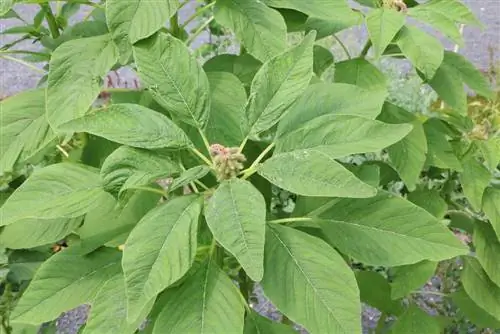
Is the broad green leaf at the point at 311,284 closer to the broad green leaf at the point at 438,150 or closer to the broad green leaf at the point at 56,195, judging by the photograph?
the broad green leaf at the point at 56,195

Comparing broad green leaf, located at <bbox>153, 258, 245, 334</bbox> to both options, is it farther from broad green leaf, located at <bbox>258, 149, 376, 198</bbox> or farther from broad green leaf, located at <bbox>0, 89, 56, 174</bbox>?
broad green leaf, located at <bbox>0, 89, 56, 174</bbox>

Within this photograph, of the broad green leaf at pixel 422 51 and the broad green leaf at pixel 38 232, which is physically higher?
the broad green leaf at pixel 422 51

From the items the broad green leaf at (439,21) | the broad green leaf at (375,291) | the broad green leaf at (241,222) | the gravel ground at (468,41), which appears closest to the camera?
the broad green leaf at (241,222)

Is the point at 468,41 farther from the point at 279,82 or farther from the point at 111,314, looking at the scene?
the point at 111,314

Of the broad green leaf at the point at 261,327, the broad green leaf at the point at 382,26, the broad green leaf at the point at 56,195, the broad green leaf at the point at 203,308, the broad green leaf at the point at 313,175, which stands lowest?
the broad green leaf at the point at 261,327

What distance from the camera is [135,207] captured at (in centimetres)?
94

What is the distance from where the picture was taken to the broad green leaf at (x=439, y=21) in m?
1.03

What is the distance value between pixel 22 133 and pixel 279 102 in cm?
37

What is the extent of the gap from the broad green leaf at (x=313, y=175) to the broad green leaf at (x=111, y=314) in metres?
0.21

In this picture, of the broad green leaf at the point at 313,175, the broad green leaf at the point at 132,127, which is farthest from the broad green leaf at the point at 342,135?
the broad green leaf at the point at 132,127

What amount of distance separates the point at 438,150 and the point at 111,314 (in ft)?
2.16

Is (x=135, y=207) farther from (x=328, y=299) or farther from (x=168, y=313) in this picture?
(x=328, y=299)

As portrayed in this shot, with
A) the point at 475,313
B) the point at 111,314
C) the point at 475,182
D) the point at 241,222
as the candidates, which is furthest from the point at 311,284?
the point at 475,313

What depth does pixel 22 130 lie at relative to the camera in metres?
0.93
